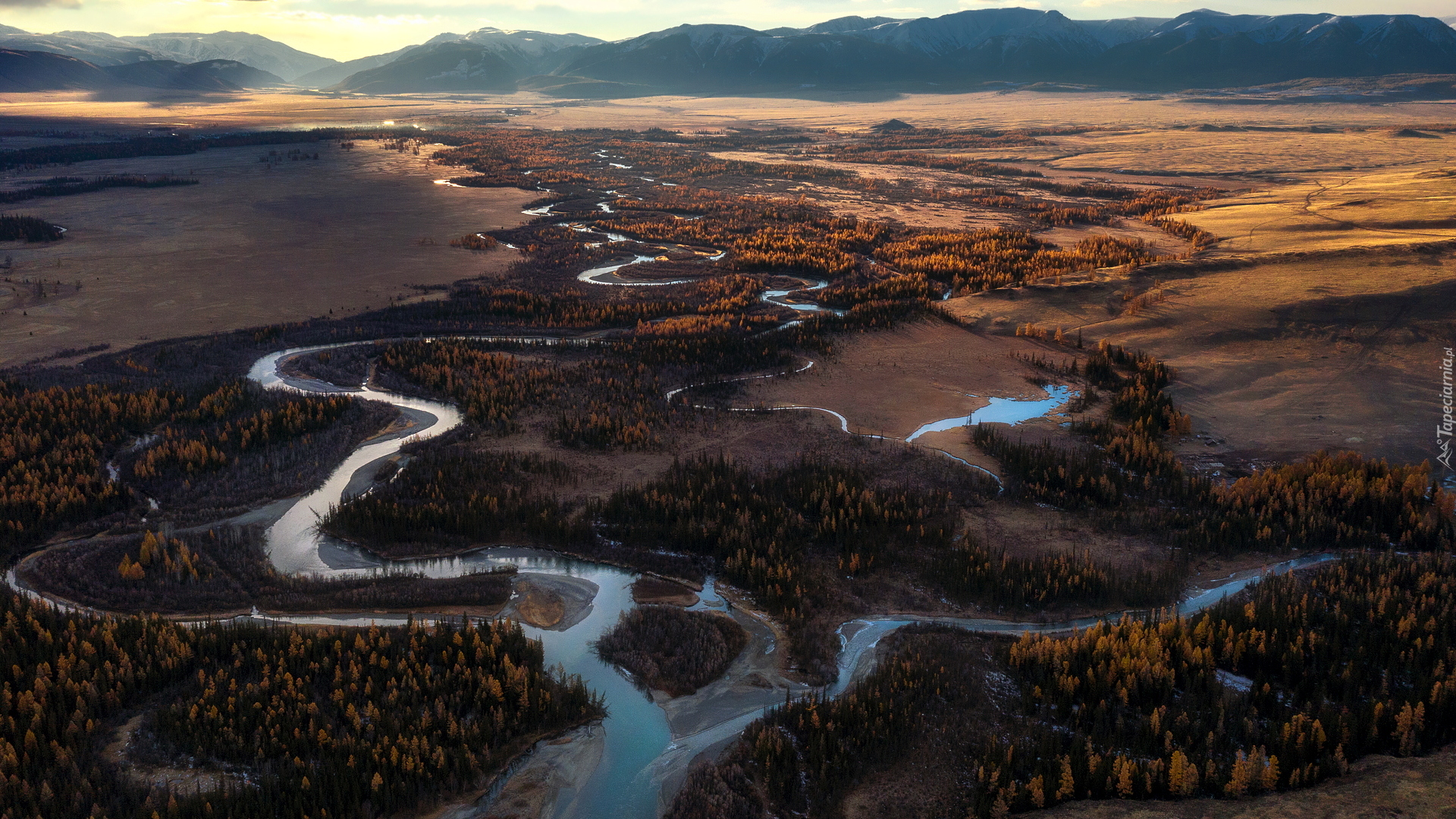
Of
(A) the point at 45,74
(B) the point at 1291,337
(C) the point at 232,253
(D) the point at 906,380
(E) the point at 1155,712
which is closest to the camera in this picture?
(E) the point at 1155,712

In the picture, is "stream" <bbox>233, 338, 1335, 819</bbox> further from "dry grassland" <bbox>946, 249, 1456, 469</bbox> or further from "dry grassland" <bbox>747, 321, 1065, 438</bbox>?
"dry grassland" <bbox>747, 321, 1065, 438</bbox>

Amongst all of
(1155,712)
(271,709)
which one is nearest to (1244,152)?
(1155,712)

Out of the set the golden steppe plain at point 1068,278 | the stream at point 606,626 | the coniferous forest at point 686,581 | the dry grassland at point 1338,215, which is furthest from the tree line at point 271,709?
the dry grassland at point 1338,215

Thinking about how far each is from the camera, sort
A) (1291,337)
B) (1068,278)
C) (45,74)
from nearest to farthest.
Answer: (1291,337) < (1068,278) < (45,74)

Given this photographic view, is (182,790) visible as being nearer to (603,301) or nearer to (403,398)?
(403,398)

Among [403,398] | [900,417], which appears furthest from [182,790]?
[900,417]

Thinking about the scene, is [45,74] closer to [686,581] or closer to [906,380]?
[906,380]

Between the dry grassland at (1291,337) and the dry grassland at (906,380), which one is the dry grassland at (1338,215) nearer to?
the dry grassland at (1291,337)
